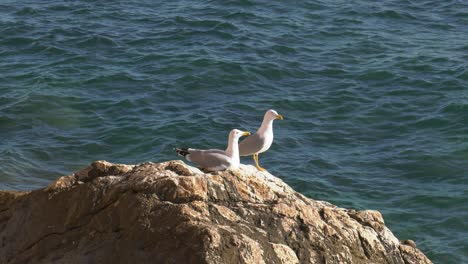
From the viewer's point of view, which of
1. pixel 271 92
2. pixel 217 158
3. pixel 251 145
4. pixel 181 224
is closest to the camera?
pixel 181 224

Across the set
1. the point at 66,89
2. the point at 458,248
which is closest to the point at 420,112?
the point at 458,248

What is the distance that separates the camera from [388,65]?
22000 mm

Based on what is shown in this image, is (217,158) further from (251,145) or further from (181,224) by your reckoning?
(251,145)


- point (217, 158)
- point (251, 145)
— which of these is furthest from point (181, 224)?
point (251, 145)

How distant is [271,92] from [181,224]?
12.9m

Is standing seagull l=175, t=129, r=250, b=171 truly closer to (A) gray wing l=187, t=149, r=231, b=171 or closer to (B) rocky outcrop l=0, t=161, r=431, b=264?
(A) gray wing l=187, t=149, r=231, b=171

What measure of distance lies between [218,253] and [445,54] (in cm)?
1675

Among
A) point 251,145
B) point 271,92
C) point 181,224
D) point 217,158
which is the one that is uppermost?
point 217,158

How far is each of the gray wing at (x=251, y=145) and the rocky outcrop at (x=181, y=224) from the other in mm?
2457

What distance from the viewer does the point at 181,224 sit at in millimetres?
7527

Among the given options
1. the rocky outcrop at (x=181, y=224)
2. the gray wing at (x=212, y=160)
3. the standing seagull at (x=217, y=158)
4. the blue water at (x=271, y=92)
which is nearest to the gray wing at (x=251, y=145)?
the standing seagull at (x=217, y=158)

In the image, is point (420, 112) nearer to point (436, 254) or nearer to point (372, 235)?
point (436, 254)

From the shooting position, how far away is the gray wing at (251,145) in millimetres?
11227

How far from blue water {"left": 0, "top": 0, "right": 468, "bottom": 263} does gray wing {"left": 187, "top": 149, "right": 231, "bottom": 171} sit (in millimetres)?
5539
